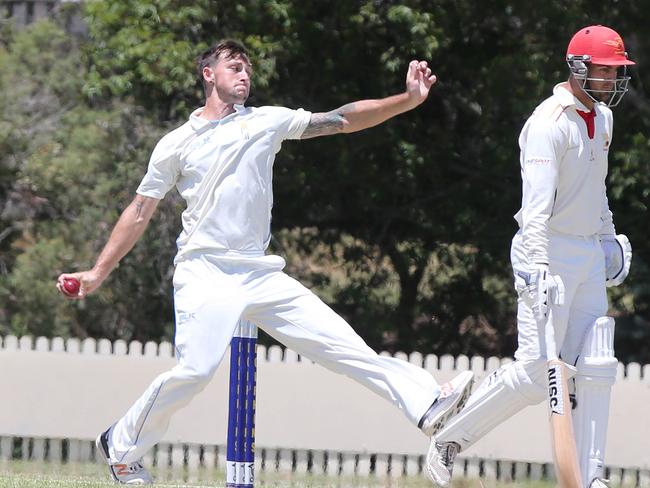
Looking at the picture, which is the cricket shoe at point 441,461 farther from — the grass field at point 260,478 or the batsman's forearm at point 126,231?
the grass field at point 260,478

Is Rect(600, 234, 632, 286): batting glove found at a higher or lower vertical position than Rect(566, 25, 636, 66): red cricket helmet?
lower

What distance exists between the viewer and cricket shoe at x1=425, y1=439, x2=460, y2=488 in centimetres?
659

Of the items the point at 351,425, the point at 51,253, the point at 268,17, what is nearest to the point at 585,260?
the point at 351,425

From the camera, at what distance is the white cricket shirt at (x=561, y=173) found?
612 centimetres

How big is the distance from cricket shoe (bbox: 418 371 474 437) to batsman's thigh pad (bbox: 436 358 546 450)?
0.72 ft

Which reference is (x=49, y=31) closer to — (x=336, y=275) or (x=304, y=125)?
(x=336, y=275)

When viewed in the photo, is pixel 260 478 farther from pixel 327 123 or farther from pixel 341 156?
pixel 327 123

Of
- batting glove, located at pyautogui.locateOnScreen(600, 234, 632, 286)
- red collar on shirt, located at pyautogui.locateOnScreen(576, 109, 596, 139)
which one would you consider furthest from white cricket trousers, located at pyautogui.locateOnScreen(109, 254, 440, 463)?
red collar on shirt, located at pyautogui.locateOnScreen(576, 109, 596, 139)

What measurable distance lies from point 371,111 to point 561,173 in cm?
86

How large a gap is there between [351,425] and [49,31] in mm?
6469

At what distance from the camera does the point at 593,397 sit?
618cm

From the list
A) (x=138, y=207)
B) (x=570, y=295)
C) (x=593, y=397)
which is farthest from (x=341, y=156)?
(x=593, y=397)

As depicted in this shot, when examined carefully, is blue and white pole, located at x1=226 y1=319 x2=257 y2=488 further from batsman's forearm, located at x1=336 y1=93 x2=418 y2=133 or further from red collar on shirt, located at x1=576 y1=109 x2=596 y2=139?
red collar on shirt, located at x1=576 y1=109 x2=596 y2=139

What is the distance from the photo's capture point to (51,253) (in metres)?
14.5
